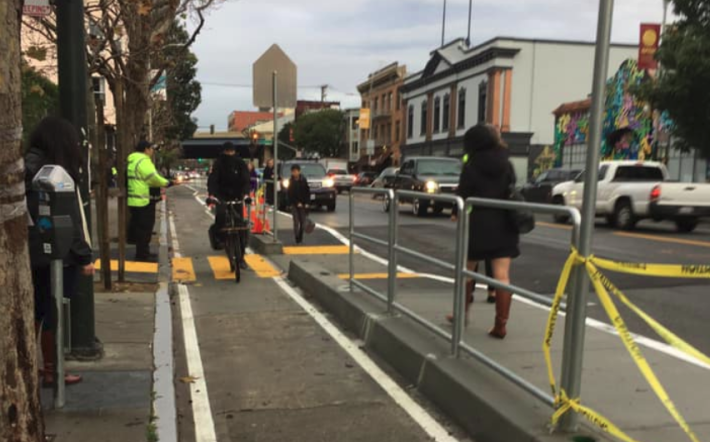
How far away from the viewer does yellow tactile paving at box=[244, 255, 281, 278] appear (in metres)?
9.62

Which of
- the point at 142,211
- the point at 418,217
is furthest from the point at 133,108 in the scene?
the point at 418,217

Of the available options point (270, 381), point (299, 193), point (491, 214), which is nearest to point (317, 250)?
point (299, 193)

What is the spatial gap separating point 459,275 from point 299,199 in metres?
8.85

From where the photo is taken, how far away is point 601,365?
14.7 ft

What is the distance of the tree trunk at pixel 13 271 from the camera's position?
8.95ft

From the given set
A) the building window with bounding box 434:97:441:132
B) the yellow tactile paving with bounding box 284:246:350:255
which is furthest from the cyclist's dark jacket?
the building window with bounding box 434:97:441:132

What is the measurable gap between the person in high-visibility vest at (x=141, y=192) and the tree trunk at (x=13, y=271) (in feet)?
22.9

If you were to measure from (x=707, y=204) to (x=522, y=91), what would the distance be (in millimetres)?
29654

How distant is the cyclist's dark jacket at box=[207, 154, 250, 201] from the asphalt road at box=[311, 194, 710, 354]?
7.88 feet

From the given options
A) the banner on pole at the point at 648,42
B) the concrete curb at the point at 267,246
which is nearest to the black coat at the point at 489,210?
the concrete curb at the point at 267,246

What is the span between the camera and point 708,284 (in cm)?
811

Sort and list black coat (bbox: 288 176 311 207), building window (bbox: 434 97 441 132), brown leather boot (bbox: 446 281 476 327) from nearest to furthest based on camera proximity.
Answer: brown leather boot (bbox: 446 281 476 327) → black coat (bbox: 288 176 311 207) → building window (bbox: 434 97 441 132)

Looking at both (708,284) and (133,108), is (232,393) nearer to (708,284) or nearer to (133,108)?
(708,284)

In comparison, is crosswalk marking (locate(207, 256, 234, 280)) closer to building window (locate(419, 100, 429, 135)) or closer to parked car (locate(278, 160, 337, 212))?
parked car (locate(278, 160, 337, 212))
